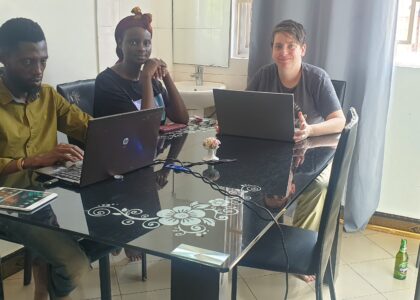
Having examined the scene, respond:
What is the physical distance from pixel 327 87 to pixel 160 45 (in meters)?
1.42

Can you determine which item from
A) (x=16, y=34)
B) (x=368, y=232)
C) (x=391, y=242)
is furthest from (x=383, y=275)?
(x=16, y=34)

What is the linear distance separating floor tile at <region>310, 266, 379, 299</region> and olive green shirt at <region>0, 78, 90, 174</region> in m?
1.38

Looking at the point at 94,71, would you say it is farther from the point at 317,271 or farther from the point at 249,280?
the point at 317,271

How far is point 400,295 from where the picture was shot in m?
2.16

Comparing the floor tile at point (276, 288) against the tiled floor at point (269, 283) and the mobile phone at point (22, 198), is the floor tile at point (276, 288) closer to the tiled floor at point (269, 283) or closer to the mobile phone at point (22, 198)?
the tiled floor at point (269, 283)

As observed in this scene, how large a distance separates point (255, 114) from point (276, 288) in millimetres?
881

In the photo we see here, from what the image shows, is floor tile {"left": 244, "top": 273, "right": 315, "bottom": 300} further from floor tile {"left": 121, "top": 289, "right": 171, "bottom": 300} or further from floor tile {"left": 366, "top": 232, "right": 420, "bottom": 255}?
floor tile {"left": 366, "top": 232, "right": 420, "bottom": 255}

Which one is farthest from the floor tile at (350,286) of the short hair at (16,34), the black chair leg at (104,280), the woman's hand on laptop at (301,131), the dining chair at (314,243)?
the short hair at (16,34)

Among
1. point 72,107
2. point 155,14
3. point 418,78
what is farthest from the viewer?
point 155,14

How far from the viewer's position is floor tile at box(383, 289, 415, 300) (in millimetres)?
2141

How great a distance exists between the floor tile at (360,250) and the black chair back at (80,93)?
1.59m

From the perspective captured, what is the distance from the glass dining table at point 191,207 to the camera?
0.97 m

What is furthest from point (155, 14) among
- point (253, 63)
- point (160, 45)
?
point (253, 63)

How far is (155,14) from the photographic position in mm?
3158
